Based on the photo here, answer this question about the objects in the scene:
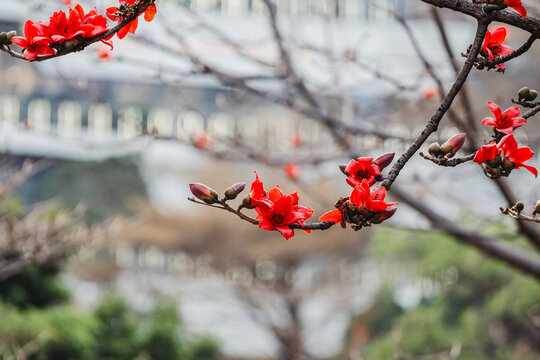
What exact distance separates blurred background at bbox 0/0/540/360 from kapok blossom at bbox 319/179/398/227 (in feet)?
4.49

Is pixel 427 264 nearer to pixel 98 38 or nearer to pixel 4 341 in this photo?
pixel 4 341

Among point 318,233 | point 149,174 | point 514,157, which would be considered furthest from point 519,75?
point 149,174

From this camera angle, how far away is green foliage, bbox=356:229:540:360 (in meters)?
4.73

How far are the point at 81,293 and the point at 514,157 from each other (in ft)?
41.2

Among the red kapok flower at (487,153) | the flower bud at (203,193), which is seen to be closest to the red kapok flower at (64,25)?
the flower bud at (203,193)

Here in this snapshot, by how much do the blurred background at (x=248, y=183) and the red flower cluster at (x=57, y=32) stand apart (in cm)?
130

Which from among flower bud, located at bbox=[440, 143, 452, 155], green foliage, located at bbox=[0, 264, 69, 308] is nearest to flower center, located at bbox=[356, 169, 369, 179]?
flower bud, located at bbox=[440, 143, 452, 155]

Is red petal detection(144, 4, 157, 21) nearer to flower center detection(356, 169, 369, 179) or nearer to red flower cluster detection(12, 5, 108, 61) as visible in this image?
red flower cluster detection(12, 5, 108, 61)

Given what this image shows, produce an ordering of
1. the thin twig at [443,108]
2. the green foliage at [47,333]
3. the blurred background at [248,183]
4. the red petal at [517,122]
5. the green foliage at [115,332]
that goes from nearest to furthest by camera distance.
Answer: the thin twig at [443,108]
the red petal at [517,122]
the blurred background at [248,183]
the green foliage at [47,333]
the green foliage at [115,332]

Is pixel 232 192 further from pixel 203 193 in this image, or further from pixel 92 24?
pixel 92 24

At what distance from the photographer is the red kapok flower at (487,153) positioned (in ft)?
2.91

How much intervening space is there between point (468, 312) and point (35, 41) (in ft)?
17.3

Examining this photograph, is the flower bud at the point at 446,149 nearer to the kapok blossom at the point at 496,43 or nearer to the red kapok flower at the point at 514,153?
the red kapok flower at the point at 514,153

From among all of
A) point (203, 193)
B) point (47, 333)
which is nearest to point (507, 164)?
point (203, 193)
